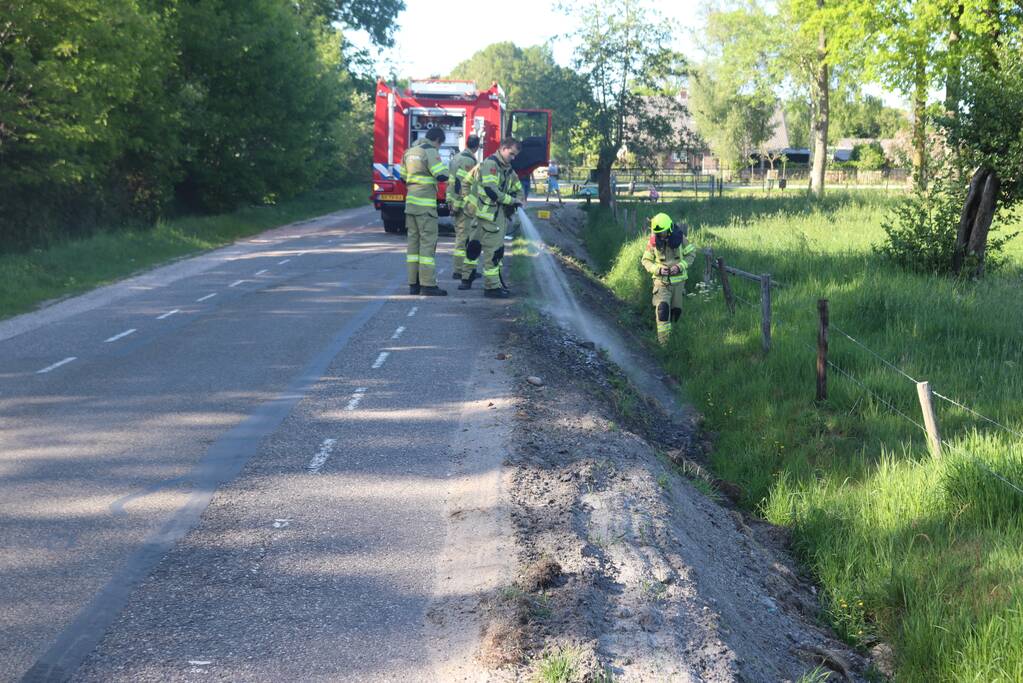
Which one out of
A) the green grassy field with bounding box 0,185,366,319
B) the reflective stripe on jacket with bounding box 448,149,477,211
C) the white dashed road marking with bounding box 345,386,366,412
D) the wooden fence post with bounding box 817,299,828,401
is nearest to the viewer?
the white dashed road marking with bounding box 345,386,366,412

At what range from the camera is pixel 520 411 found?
912 cm

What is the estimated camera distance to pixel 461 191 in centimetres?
1602

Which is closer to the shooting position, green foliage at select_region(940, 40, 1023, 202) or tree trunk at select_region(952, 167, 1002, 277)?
green foliage at select_region(940, 40, 1023, 202)

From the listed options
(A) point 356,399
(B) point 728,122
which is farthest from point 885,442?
(B) point 728,122

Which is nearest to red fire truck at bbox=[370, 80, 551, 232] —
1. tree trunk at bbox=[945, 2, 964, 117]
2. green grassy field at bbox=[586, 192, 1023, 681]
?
green grassy field at bbox=[586, 192, 1023, 681]

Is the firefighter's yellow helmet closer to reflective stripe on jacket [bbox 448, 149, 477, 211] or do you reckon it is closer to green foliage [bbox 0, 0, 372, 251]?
reflective stripe on jacket [bbox 448, 149, 477, 211]

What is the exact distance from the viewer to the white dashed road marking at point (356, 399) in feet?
30.5

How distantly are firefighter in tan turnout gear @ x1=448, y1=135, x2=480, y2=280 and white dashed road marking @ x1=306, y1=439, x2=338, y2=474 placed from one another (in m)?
7.49

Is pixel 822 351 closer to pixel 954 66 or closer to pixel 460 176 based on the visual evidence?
pixel 460 176

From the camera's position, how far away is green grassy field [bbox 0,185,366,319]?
17047mm

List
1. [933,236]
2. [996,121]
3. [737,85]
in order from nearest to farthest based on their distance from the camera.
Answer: [996,121], [933,236], [737,85]

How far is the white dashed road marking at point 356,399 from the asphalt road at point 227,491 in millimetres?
34

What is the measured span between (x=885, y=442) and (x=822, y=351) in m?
1.36

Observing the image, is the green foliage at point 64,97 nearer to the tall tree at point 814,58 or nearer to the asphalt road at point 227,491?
the asphalt road at point 227,491
